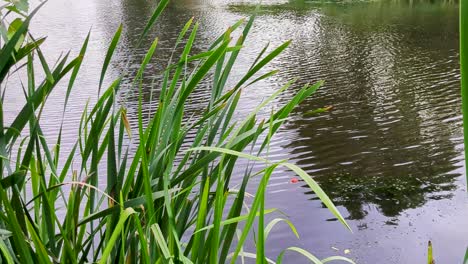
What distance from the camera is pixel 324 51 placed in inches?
534

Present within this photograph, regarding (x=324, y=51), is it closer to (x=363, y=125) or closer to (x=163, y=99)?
(x=363, y=125)

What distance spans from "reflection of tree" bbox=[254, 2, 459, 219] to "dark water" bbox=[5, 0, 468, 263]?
0.02 m

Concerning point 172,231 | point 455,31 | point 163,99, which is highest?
point 163,99

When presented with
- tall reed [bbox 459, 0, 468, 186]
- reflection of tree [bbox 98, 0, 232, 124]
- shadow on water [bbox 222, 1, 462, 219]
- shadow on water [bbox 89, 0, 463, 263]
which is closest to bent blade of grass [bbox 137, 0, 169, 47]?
shadow on water [bbox 89, 0, 463, 263]

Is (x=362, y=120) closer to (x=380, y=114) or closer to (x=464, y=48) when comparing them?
(x=380, y=114)

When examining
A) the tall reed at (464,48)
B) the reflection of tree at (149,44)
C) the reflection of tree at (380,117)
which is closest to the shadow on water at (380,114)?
the reflection of tree at (380,117)

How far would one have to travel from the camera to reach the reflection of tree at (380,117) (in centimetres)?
→ 603

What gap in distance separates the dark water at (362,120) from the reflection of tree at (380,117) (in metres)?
0.02

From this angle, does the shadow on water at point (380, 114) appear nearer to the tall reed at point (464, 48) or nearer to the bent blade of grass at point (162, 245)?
the bent blade of grass at point (162, 245)

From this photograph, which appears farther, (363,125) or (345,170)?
(363,125)

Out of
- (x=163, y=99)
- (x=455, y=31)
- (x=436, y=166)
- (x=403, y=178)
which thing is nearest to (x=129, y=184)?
(x=163, y=99)

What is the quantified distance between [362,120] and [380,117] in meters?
0.35

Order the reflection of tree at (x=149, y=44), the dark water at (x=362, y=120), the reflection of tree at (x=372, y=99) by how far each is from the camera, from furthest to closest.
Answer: the reflection of tree at (x=149, y=44) < the reflection of tree at (x=372, y=99) < the dark water at (x=362, y=120)

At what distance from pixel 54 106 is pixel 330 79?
17.0ft
